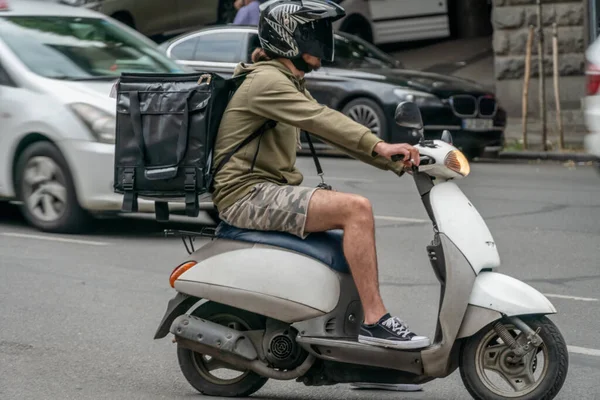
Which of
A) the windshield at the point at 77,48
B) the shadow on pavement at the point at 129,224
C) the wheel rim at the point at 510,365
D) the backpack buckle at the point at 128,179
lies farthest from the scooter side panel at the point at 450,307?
the windshield at the point at 77,48

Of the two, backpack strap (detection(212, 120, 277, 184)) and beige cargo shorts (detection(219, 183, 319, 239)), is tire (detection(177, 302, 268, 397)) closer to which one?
beige cargo shorts (detection(219, 183, 319, 239))

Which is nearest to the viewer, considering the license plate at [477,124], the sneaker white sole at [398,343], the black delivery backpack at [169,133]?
the sneaker white sole at [398,343]

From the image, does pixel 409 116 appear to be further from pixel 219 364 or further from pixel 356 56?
pixel 356 56

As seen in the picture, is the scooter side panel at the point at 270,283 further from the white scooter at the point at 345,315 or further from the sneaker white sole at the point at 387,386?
the sneaker white sole at the point at 387,386

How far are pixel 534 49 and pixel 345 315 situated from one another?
47.6 ft

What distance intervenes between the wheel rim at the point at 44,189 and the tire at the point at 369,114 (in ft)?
19.6

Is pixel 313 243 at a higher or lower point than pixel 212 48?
higher

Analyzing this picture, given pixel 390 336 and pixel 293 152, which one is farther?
pixel 293 152

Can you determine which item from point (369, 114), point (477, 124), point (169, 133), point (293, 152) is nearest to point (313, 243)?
point (293, 152)

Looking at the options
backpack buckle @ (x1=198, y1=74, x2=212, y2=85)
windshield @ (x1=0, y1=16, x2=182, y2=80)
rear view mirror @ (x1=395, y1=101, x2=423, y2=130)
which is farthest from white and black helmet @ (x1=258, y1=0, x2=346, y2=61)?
windshield @ (x1=0, y1=16, x2=182, y2=80)

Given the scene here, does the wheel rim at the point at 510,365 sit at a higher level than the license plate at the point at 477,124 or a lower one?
higher

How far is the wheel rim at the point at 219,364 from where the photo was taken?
5.55 meters

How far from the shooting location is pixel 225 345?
5418mm

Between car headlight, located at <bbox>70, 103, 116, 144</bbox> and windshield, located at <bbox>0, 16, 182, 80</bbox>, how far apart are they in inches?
22.9
